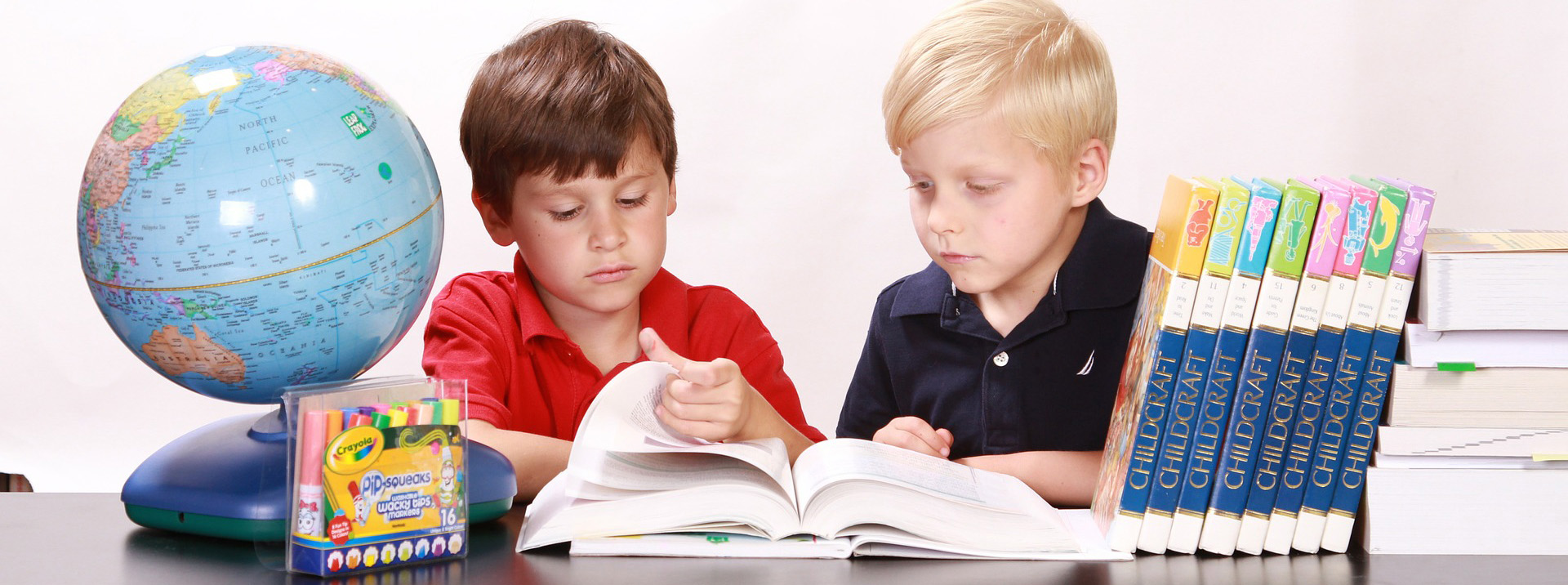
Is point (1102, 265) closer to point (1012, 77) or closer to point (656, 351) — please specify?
point (1012, 77)

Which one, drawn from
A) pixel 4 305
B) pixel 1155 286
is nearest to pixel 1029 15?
pixel 1155 286

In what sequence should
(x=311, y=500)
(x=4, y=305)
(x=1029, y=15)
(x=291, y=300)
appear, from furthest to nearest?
(x=4, y=305)
(x=1029, y=15)
(x=291, y=300)
(x=311, y=500)

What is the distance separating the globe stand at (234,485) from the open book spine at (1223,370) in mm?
552

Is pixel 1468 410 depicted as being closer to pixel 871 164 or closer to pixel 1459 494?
pixel 1459 494

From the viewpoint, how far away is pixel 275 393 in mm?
1060

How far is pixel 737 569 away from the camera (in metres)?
0.88

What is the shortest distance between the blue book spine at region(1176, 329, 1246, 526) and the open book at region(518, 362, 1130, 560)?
0.07 metres

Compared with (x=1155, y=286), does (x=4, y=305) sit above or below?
below

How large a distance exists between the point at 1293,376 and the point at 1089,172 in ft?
1.59

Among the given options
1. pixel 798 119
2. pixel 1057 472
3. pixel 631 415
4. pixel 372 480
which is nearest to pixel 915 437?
pixel 1057 472

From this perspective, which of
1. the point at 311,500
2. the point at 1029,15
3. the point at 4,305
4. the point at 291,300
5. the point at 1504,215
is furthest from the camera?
the point at 4,305

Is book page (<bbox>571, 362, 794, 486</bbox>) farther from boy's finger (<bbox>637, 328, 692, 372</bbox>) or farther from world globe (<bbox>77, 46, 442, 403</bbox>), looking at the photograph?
A: world globe (<bbox>77, 46, 442, 403</bbox>)

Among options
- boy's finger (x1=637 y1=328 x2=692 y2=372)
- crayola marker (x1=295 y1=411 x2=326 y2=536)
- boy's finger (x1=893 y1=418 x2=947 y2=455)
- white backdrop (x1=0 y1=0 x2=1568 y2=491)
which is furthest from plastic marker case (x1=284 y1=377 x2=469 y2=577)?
white backdrop (x1=0 y1=0 x2=1568 y2=491)

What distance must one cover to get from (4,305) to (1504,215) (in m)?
3.43
